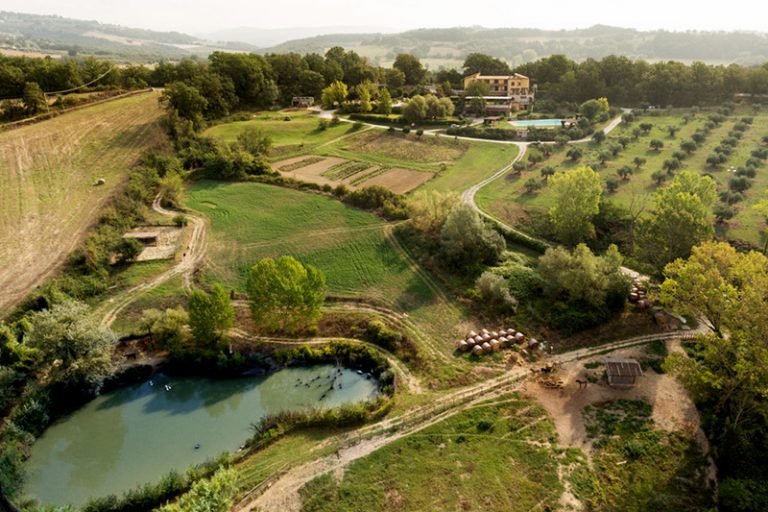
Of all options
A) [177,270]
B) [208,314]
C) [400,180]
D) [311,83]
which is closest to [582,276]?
[208,314]

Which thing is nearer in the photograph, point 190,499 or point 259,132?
point 190,499

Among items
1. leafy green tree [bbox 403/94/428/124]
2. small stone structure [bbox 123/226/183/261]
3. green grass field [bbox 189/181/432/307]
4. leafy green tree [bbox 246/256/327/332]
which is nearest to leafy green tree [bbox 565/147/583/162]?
leafy green tree [bbox 403/94/428/124]

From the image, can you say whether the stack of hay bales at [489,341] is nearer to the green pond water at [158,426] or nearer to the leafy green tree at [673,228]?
the green pond water at [158,426]

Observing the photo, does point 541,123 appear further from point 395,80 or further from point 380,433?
point 380,433

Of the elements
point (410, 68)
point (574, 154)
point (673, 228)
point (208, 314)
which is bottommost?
point (208, 314)

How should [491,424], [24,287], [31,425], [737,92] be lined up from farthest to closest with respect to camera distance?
[737,92]
[24,287]
[31,425]
[491,424]

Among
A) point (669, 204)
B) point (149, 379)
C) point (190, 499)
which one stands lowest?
point (149, 379)

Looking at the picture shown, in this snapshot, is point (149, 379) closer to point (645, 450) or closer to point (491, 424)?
point (491, 424)

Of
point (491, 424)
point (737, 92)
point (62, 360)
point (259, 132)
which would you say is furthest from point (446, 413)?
point (737, 92)
